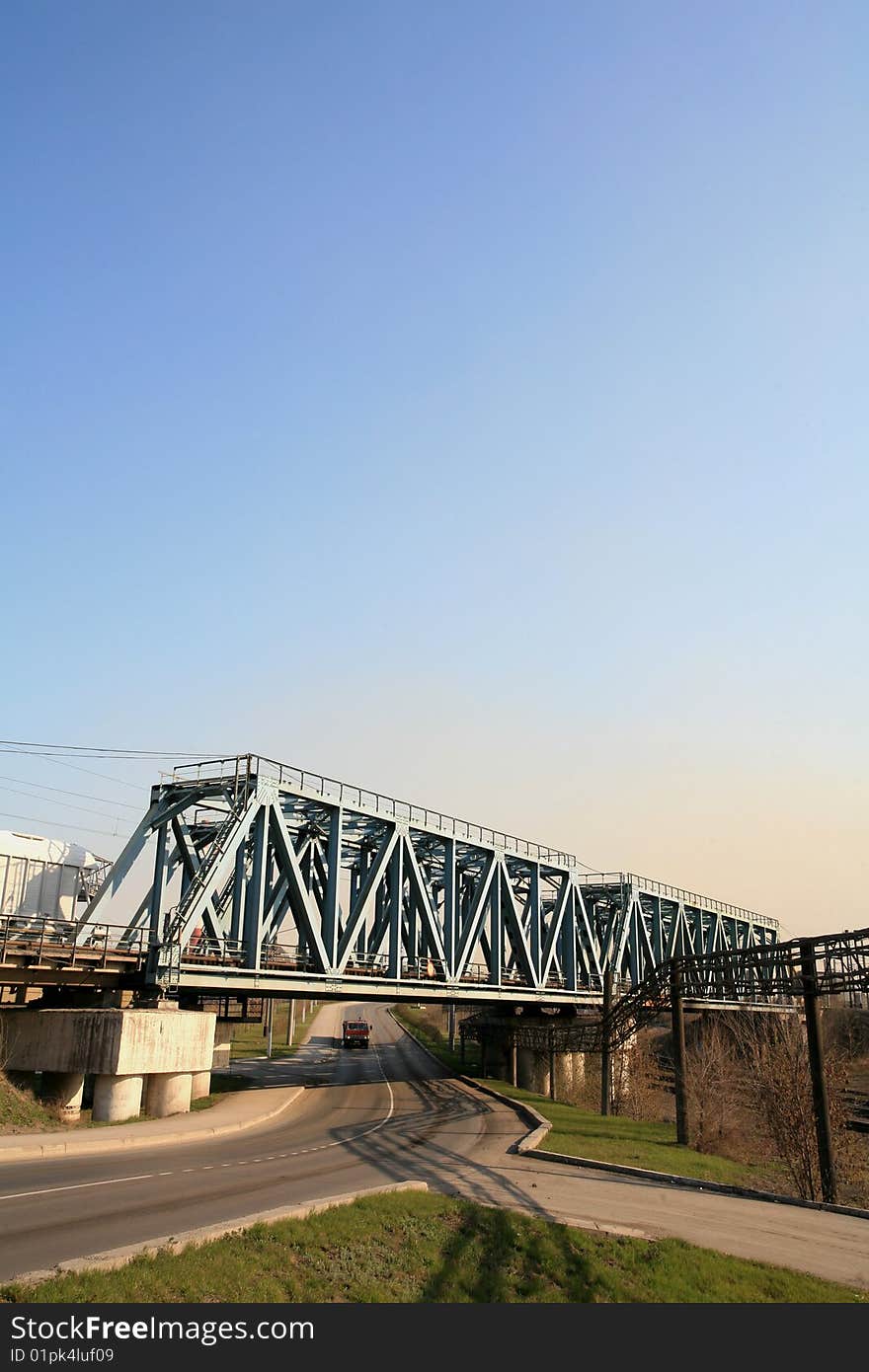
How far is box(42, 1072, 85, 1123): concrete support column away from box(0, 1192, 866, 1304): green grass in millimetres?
15223

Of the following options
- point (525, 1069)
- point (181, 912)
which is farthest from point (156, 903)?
point (525, 1069)

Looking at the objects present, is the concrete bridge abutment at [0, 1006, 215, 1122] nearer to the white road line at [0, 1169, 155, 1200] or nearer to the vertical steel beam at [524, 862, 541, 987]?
the white road line at [0, 1169, 155, 1200]

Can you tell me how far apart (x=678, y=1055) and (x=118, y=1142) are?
69.0 ft

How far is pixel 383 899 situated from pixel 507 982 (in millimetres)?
14100

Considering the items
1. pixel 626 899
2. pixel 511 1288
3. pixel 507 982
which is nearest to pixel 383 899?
pixel 507 982

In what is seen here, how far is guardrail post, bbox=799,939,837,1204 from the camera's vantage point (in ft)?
88.5

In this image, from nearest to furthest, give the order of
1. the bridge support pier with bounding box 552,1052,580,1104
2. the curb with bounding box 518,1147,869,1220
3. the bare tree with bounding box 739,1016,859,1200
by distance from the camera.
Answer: the curb with bounding box 518,1147,869,1220
the bare tree with bounding box 739,1016,859,1200
the bridge support pier with bounding box 552,1052,580,1104

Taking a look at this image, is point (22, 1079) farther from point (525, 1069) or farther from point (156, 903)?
point (525, 1069)

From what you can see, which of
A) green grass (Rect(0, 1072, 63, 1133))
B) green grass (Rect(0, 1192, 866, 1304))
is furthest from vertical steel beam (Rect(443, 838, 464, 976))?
green grass (Rect(0, 1192, 866, 1304))

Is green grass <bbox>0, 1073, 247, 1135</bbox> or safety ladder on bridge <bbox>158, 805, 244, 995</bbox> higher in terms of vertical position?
safety ladder on bridge <bbox>158, 805, 244, 995</bbox>

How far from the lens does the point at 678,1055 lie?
3559 centimetres

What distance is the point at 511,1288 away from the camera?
14.7m

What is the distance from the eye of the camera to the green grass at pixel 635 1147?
2759cm
